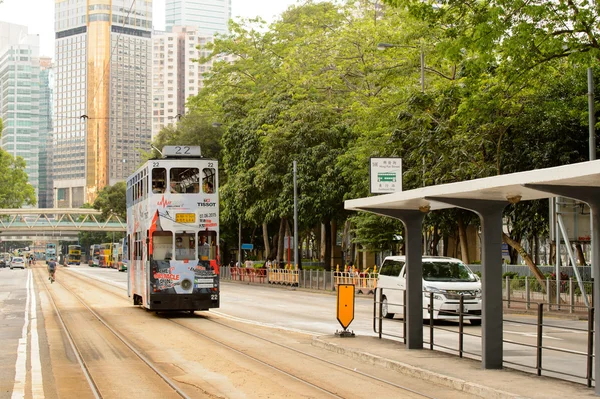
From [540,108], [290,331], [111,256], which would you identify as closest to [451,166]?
[540,108]

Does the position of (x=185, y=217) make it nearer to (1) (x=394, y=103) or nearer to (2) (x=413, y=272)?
(2) (x=413, y=272)

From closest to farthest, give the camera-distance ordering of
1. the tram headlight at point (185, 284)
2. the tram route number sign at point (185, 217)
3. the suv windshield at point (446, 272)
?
the suv windshield at point (446, 272)
the tram route number sign at point (185, 217)
the tram headlight at point (185, 284)

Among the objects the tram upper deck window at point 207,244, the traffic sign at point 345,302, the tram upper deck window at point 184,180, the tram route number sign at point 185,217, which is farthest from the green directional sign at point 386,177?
the traffic sign at point 345,302

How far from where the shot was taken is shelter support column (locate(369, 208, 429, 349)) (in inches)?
600

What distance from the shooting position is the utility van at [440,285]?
74.0ft

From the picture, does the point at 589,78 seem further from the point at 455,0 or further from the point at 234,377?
the point at 234,377

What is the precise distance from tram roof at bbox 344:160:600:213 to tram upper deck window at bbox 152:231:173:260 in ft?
31.5

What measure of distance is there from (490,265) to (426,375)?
1813 millimetres

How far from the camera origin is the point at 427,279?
2316 cm

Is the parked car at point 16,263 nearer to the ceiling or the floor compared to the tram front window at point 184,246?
nearer to the floor

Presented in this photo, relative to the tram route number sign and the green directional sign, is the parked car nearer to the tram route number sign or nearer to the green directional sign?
the green directional sign

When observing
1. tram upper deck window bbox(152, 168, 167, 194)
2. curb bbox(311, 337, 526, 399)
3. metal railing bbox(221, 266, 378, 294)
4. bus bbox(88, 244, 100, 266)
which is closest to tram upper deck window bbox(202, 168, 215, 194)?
tram upper deck window bbox(152, 168, 167, 194)

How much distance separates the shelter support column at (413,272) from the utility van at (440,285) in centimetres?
631

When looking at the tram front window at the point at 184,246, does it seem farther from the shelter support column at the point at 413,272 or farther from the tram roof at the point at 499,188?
the shelter support column at the point at 413,272
